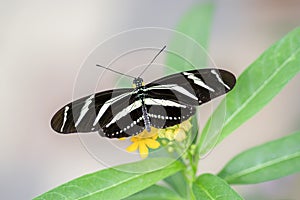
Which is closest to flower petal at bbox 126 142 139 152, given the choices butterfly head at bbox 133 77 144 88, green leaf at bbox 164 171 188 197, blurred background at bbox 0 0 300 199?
butterfly head at bbox 133 77 144 88

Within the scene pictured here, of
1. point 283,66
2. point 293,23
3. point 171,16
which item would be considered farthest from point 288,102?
point 283,66

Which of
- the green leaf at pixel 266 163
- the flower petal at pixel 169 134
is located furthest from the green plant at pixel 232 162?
the flower petal at pixel 169 134

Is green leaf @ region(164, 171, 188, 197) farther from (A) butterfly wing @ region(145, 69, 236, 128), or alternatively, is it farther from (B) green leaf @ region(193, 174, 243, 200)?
(A) butterfly wing @ region(145, 69, 236, 128)

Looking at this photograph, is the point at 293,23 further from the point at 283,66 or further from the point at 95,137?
the point at 95,137

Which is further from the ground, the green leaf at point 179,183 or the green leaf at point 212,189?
the green leaf at point 212,189

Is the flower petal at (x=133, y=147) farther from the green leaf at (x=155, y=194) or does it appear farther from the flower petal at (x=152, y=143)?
the green leaf at (x=155, y=194)

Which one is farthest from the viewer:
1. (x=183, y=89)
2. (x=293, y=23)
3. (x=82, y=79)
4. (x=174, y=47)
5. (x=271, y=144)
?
(x=293, y=23)
